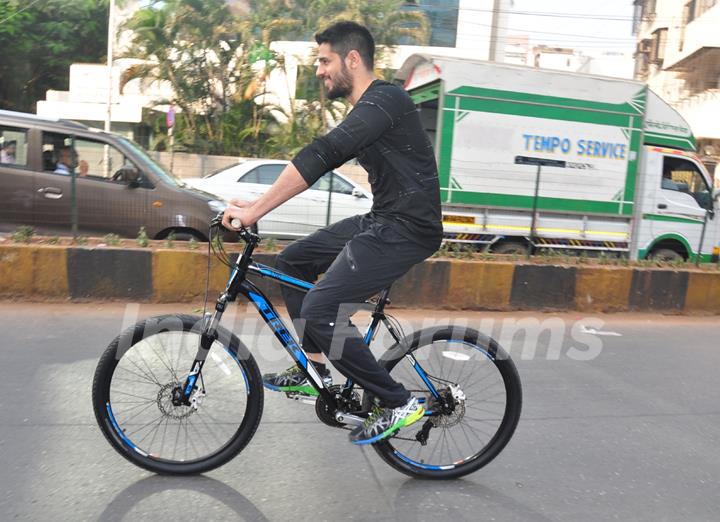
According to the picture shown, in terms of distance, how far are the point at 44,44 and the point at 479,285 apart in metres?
23.9

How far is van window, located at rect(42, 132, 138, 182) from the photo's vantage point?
742 centimetres

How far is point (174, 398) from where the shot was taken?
3.12 metres

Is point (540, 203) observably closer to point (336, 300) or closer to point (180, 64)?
point (336, 300)

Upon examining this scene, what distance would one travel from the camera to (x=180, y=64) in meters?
20.3

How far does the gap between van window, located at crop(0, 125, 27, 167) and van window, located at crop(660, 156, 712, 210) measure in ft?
30.2

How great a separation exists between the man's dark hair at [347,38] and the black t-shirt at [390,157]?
167 millimetres

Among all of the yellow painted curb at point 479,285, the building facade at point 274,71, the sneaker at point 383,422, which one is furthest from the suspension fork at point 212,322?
the building facade at point 274,71

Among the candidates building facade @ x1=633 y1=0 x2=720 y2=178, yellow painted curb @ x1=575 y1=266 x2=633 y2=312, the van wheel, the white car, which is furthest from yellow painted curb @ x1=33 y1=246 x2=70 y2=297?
building facade @ x1=633 y1=0 x2=720 y2=178

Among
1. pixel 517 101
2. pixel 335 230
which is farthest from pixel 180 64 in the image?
pixel 335 230

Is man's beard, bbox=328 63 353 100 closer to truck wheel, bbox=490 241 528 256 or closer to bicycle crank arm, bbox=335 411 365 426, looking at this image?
bicycle crank arm, bbox=335 411 365 426

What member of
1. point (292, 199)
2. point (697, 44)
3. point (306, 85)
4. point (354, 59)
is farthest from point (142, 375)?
point (697, 44)

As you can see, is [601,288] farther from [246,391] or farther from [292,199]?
[246,391]

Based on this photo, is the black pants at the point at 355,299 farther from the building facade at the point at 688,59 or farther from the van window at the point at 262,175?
the building facade at the point at 688,59

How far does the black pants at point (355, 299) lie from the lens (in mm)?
3012
